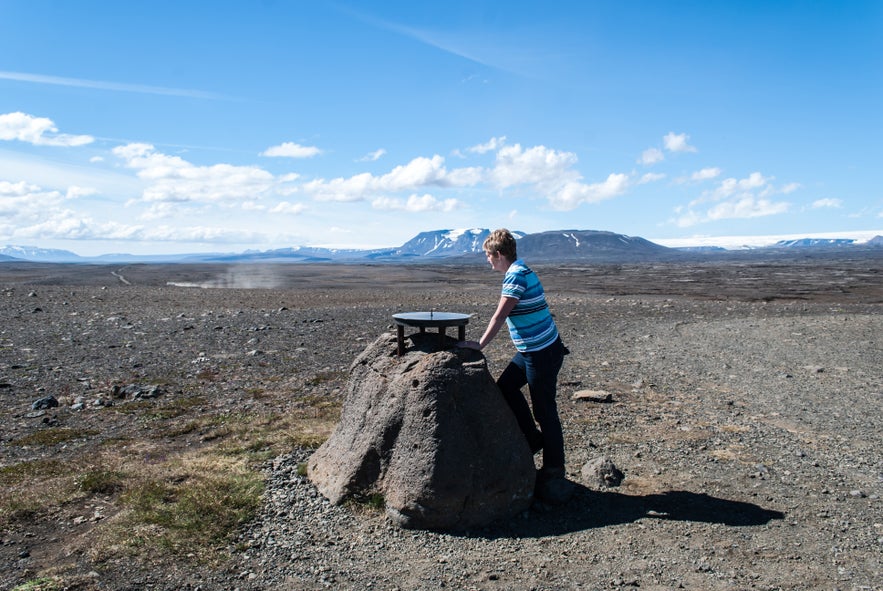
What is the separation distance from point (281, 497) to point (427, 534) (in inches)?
76.7

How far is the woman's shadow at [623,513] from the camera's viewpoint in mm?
6352

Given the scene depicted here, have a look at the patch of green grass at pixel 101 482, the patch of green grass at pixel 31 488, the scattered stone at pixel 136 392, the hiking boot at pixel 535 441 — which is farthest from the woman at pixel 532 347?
the scattered stone at pixel 136 392

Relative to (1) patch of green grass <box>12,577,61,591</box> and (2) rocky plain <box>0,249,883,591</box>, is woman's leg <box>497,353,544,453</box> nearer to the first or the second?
(2) rocky plain <box>0,249,883,591</box>

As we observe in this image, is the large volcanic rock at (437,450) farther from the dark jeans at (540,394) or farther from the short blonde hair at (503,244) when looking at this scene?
the short blonde hair at (503,244)

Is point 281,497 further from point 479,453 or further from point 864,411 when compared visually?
point 864,411

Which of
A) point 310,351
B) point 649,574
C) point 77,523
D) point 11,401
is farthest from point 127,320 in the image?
point 649,574

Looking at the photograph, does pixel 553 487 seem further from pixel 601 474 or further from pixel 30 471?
pixel 30 471

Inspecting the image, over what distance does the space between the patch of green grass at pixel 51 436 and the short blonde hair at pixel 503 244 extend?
730cm

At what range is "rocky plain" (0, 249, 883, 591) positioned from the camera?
5.51m

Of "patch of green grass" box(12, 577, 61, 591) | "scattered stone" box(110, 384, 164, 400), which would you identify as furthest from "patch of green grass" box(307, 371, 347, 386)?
"patch of green grass" box(12, 577, 61, 591)

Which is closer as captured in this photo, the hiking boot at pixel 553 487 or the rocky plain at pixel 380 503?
the rocky plain at pixel 380 503

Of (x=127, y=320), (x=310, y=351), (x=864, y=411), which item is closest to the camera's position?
(x=864, y=411)

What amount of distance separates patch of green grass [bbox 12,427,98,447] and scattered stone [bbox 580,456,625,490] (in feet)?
25.2

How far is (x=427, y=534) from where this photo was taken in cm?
620
